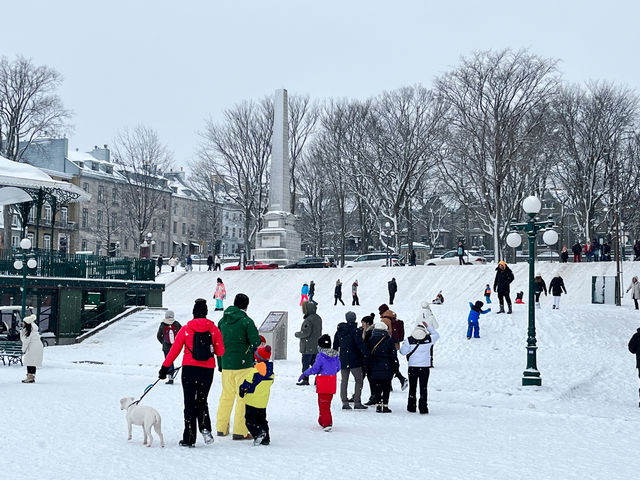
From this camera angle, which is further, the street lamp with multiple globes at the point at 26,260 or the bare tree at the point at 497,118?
the bare tree at the point at 497,118

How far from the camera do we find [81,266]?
1185 inches

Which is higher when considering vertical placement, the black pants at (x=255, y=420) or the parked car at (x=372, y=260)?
the parked car at (x=372, y=260)

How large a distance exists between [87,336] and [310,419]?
19.9m

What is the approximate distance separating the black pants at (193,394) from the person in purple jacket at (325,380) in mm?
1920

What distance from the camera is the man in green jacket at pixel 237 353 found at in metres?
8.40

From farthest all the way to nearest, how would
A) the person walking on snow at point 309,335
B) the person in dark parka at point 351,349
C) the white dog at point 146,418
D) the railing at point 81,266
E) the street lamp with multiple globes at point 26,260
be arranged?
1. the railing at point 81,266
2. the street lamp with multiple globes at point 26,260
3. the person walking on snow at point 309,335
4. the person in dark parka at point 351,349
5. the white dog at point 146,418

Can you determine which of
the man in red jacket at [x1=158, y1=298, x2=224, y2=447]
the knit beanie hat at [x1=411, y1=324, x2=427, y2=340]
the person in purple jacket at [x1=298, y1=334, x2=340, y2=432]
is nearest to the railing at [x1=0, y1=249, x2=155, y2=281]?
the knit beanie hat at [x1=411, y1=324, x2=427, y2=340]

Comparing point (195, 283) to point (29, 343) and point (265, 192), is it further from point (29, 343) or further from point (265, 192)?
point (29, 343)

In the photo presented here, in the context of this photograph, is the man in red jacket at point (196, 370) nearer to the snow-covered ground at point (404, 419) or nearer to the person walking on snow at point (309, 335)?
the snow-covered ground at point (404, 419)

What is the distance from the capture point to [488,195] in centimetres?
4203

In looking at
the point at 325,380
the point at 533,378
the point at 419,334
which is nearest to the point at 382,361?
the point at 419,334

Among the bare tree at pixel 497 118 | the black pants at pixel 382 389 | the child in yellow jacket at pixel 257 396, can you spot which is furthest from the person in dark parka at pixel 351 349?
the bare tree at pixel 497 118

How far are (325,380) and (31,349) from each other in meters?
7.65

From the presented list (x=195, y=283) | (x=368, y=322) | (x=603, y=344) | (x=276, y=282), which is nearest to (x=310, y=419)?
(x=368, y=322)
